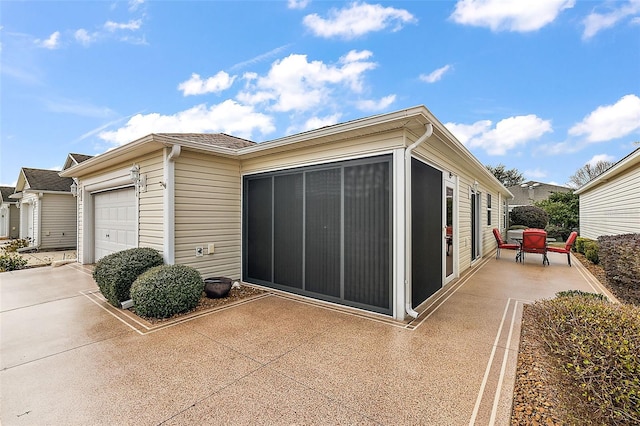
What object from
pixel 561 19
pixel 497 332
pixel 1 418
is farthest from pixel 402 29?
pixel 1 418

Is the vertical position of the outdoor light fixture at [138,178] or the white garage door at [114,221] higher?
the outdoor light fixture at [138,178]

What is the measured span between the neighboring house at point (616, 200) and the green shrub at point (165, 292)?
31.3 ft

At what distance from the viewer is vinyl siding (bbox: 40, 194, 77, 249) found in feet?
41.2

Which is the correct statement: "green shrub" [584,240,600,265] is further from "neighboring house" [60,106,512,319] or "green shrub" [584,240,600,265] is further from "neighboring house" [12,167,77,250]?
"neighboring house" [12,167,77,250]

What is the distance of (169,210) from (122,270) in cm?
123

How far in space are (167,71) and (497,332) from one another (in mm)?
10358

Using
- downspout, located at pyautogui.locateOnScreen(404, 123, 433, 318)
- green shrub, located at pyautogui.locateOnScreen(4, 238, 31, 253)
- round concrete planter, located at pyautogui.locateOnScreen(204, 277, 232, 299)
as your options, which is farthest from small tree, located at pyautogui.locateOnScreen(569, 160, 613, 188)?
green shrub, located at pyautogui.locateOnScreen(4, 238, 31, 253)

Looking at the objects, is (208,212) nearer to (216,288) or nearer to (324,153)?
(216,288)

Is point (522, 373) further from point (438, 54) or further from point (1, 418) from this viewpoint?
point (438, 54)

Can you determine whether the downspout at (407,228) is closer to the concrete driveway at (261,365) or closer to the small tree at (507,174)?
the concrete driveway at (261,365)

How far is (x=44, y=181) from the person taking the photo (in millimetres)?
13039

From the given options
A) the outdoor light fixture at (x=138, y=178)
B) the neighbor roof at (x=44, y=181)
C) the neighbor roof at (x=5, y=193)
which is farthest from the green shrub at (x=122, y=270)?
the neighbor roof at (x=5, y=193)

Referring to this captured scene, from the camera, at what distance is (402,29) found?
7484 millimetres

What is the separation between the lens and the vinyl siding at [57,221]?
1255 centimetres
